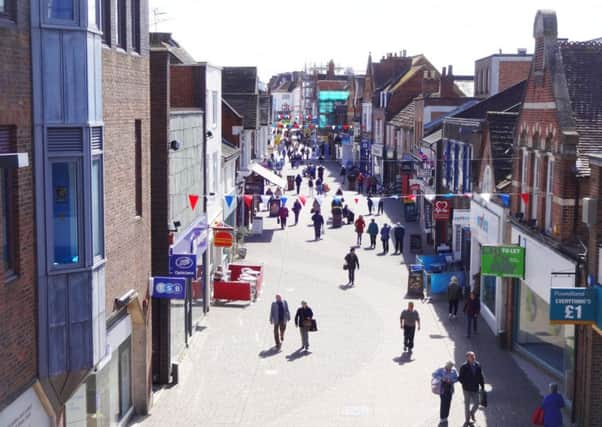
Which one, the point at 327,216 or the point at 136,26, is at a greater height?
the point at 136,26

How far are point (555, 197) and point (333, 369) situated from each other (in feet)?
20.7

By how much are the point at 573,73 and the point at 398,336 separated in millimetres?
8372

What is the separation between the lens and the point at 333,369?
21625mm

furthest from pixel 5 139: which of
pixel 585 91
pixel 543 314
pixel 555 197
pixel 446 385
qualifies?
pixel 543 314

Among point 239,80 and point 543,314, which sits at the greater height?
point 239,80

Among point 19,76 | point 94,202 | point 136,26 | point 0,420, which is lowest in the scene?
point 0,420

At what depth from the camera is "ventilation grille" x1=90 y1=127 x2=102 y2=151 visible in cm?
1211

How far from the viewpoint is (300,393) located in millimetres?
19703

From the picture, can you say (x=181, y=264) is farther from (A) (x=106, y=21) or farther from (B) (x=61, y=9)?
(B) (x=61, y=9)

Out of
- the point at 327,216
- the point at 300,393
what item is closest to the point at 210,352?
the point at 300,393

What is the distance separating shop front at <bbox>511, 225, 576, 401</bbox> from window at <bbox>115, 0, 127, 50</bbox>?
30.7 feet

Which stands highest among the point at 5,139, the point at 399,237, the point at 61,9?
the point at 61,9

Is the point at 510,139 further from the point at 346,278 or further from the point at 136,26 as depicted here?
the point at 136,26

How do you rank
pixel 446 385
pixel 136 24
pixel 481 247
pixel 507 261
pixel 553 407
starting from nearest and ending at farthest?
pixel 553 407
pixel 136 24
pixel 446 385
pixel 507 261
pixel 481 247
